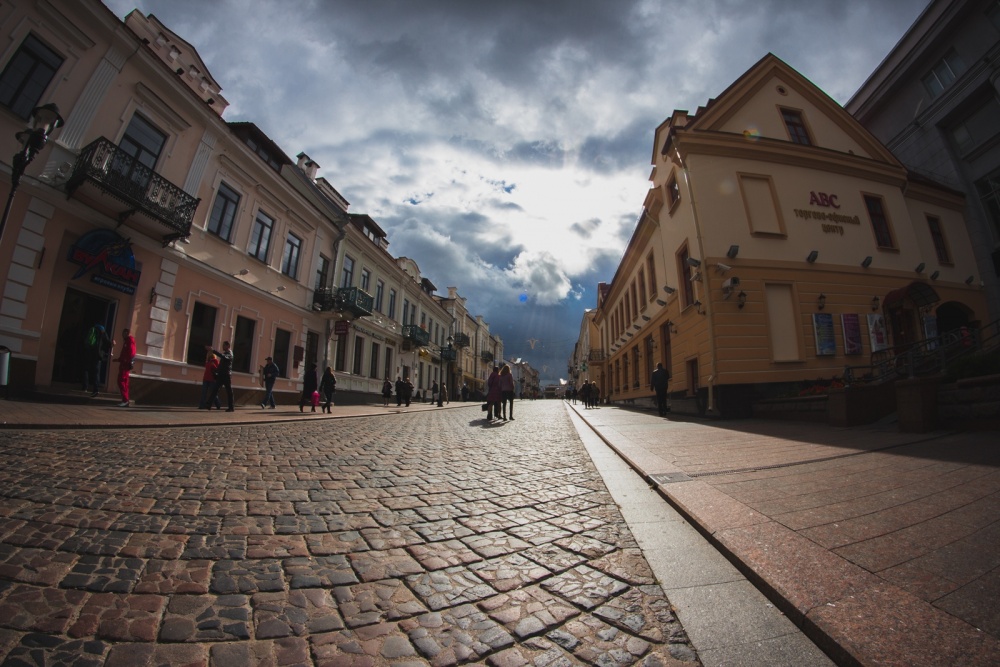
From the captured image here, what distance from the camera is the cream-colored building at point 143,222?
8.45 meters

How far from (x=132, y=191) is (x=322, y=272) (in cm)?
864

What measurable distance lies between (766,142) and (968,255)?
1114 centimetres

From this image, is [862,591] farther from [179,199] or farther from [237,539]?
[179,199]

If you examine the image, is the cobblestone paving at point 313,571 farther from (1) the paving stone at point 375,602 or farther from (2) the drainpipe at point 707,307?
(2) the drainpipe at point 707,307

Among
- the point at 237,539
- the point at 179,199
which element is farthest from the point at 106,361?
the point at 237,539

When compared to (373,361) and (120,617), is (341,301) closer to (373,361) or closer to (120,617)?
(373,361)

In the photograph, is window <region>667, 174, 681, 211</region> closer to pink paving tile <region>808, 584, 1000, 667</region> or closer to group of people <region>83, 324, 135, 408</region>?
pink paving tile <region>808, 584, 1000, 667</region>

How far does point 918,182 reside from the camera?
15.1m

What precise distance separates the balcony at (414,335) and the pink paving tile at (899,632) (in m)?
25.5

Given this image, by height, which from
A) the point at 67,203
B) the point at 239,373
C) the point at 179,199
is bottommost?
the point at 239,373

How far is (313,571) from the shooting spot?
1.84m

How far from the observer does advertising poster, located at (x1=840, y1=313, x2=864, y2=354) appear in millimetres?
11518

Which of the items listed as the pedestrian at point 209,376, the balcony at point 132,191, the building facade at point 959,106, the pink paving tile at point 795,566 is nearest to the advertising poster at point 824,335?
the building facade at point 959,106

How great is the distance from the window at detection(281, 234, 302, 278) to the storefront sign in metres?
5.88
